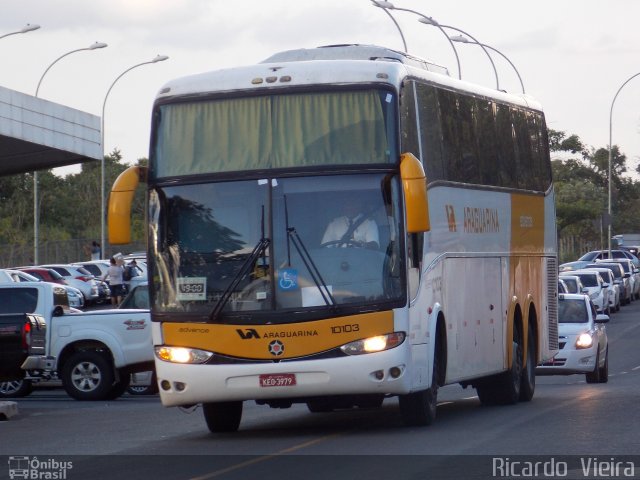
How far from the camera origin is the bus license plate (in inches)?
563

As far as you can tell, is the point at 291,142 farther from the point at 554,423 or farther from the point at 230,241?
the point at 554,423

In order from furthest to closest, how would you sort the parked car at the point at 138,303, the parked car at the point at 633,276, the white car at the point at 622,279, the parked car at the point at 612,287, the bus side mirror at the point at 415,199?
the parked car at the point at 633,276 → the white car at the point at 622,279 → the parked car at the point at 612,287 → the parked car at the point at 138,303 → the bus side mirror at the point at 415,199

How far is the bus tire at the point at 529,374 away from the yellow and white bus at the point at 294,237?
4.37 metres

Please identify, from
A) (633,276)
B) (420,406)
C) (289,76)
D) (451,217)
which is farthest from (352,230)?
(633,276)

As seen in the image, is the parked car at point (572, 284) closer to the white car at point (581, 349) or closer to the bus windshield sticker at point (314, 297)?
the white car at point (581, 349)

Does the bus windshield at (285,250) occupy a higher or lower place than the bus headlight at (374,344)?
higher

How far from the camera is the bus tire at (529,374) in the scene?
20.4 m

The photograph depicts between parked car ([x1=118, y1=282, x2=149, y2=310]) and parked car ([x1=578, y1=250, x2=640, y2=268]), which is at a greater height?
parked car ([x1=578, y1=250, x2=640, y2=268])

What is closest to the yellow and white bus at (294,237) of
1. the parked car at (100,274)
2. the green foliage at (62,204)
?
the parked car at (100,274)

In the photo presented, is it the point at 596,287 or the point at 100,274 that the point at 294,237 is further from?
the point at 100,274

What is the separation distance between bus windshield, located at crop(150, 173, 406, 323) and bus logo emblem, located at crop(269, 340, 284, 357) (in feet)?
0.82

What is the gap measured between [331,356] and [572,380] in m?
17.1

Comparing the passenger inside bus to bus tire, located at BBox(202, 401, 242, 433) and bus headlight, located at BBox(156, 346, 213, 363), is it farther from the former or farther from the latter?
bus tire, located at BBox(202, 401, 242, 433)

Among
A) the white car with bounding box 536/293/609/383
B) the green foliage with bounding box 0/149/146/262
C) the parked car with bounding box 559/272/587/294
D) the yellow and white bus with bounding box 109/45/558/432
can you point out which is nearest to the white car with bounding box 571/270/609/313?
the parked car with bounding box 559/272/587/294
